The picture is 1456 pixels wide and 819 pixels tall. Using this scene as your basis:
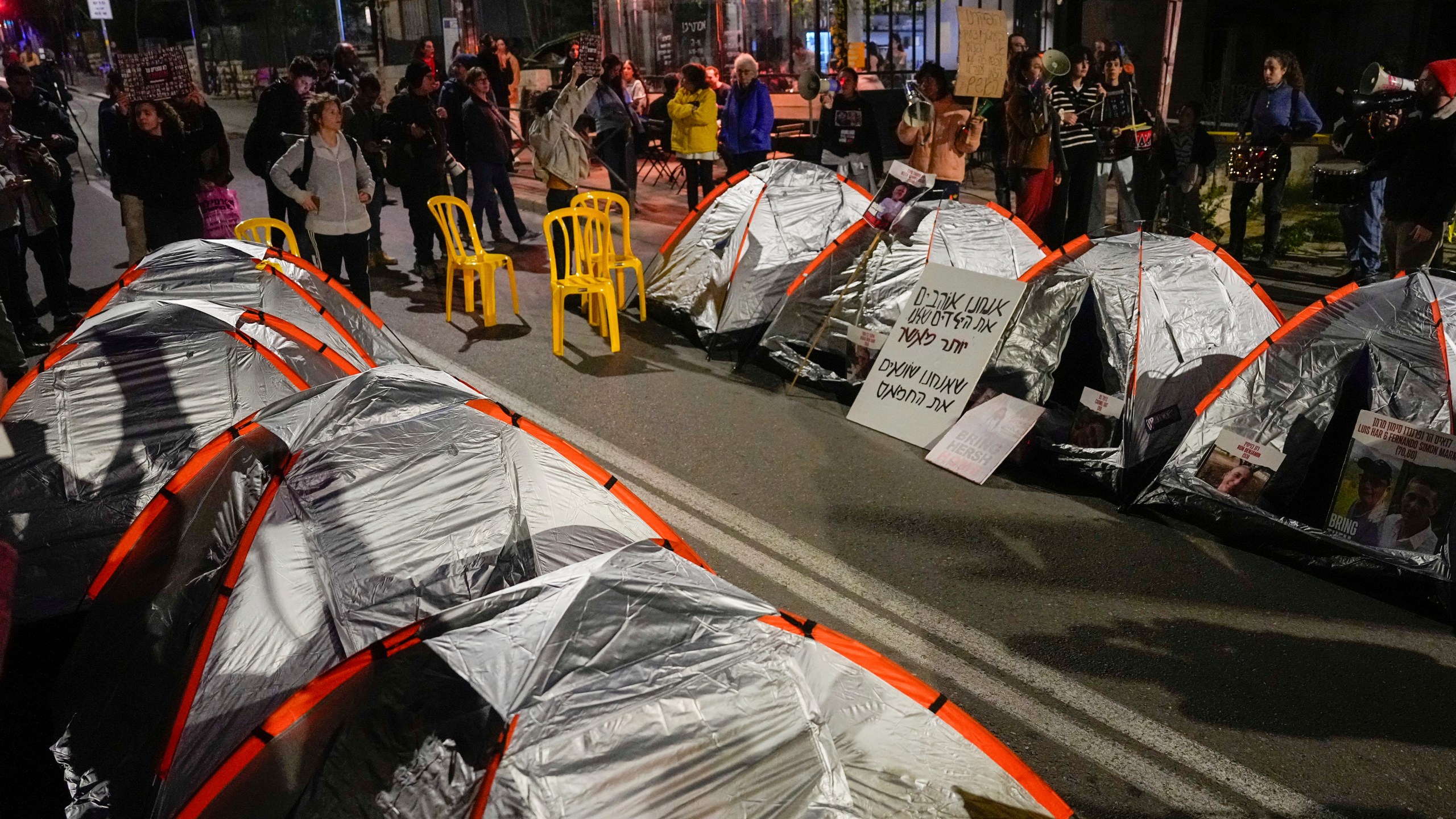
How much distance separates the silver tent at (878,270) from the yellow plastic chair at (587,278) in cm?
135

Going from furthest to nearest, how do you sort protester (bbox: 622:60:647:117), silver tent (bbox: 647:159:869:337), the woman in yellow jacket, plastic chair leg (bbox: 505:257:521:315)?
protester (bbox: 622:60:647:117)
the woman in yellow jacket
plastic chair leg (bbox: 505:257:521:315)
silver tent (bbox: 647:159:869:337)

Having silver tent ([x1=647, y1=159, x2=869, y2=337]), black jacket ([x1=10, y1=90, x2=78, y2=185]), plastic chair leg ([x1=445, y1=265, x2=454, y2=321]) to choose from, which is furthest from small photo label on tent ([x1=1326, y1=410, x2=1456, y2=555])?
black jacket ([x1=10, y1=90, x2=78, y2=185])

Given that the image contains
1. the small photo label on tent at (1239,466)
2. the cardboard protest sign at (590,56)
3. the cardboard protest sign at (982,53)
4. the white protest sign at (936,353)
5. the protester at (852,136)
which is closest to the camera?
the small photo label on tent at (1239,466)

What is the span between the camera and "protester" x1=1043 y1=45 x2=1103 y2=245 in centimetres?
Result: 909

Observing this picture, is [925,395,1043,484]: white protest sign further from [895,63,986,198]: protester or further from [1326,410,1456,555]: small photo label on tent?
[895,63,986,198]: protester

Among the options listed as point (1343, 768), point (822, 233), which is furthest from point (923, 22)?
point (1343, 768)

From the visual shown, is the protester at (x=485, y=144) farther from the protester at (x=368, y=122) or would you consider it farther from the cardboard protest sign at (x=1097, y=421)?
the cardboard protest sign at (x=1097, y=421)

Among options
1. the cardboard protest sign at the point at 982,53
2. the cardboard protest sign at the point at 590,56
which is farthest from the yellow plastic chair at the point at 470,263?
the cardboard protest sign at the point at 982,53

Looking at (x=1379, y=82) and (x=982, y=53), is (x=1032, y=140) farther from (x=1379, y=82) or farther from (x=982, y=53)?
(x=1379, y=82)

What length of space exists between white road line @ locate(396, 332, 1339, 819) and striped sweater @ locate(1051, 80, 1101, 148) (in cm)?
541

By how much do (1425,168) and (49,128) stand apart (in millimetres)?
10913

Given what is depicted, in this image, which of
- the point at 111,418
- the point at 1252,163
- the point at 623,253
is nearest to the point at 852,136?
the point at 623,253

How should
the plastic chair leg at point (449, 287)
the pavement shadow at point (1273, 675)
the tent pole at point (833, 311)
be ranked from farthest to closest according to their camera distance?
the plastic chair leg at point (449, 287) < the tent pole at point (833, 311) < the pavement shadow at point (1273, 675)

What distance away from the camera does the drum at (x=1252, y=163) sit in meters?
9.06
